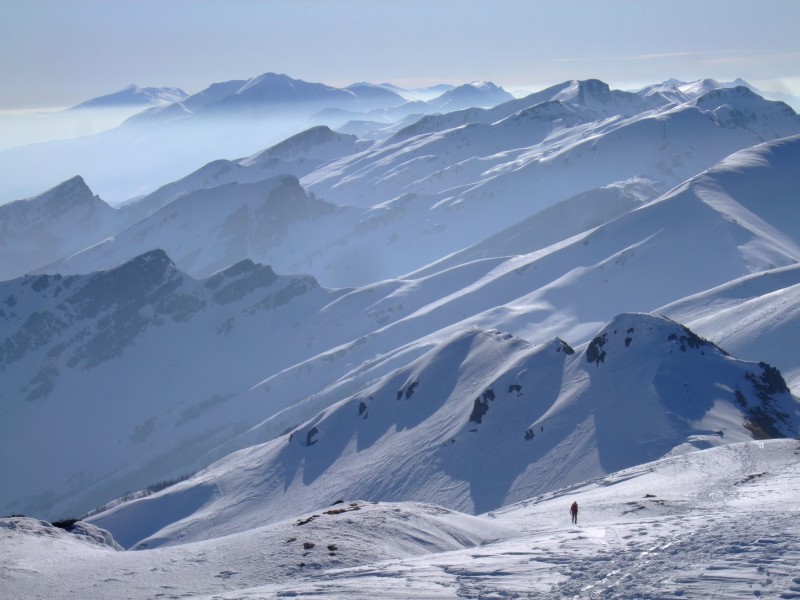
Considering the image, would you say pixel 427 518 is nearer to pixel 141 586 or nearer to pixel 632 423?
pixel 141 586

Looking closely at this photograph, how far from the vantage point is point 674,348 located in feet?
306

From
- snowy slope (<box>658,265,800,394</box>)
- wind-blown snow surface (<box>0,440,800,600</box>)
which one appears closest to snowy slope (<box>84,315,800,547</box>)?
snowy slope (<box>658,265,800,394</box>)

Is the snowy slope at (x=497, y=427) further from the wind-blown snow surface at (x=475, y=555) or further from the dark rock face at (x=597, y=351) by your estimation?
the wind-blown snow surface at (x=475, y=555)

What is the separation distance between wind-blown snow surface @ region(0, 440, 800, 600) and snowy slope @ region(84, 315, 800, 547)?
3307cm

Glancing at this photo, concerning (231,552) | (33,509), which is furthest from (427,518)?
(33,509)

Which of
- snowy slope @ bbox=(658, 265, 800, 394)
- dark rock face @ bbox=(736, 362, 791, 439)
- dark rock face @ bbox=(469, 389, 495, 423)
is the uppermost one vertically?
snowy slope @ bbox=(658, 265, 800, 394)

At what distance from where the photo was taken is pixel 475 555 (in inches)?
1465

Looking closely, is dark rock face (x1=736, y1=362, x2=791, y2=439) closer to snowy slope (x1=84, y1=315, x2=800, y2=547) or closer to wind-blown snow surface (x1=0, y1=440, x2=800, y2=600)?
snowy slope (x1=84, y1=315, x2=800, y2=547)

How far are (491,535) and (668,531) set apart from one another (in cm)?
1014

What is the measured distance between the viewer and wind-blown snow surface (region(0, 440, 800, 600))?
31.6 metres

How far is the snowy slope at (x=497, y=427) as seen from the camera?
282 feet

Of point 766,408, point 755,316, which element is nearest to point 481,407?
point 766,408

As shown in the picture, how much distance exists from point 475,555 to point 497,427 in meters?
61.4

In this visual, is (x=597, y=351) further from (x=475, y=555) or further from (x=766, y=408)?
(x=475, y=555)
